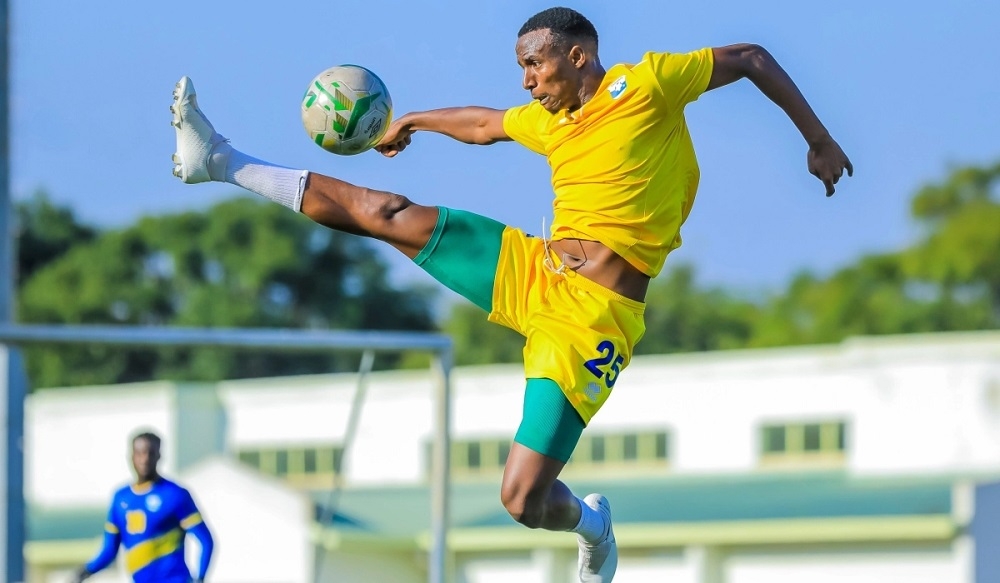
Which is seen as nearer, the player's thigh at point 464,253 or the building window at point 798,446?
the player's thigh at point 464,253

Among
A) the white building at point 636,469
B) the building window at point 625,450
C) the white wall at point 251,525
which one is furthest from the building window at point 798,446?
the white wall at point 251,525

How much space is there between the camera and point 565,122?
737 cm

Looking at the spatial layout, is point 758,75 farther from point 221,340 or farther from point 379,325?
point 379,325

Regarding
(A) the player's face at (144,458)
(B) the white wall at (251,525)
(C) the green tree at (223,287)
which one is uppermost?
(C) the green tree at (223,287)

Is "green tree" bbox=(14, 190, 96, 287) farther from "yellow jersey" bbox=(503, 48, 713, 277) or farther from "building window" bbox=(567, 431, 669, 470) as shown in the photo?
"yellow jersey" bbox=(503, 48, 713, 277)

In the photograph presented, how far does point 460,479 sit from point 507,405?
183 cm

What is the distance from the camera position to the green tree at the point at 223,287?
59.2 metres

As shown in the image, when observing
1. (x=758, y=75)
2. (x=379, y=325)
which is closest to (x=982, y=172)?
(x=379, y=325)

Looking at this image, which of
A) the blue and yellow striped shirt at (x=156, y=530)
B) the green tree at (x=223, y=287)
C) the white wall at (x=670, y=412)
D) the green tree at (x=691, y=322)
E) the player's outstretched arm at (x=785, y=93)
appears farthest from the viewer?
the green tree at (x=223, y=287)

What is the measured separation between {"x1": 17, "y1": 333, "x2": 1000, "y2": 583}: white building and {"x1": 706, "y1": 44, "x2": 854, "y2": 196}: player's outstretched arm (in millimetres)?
13745

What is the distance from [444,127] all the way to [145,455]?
184 inches

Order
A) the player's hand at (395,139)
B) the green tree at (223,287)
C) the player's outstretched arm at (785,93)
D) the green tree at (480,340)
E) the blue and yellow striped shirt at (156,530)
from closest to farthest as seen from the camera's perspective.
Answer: the player's outstretched arm at (785,93)
the player's hand at (395,139)
the blue and yellow striped shirt at (156,530)
the green tree at (480,340)
the green tree at (223,287)

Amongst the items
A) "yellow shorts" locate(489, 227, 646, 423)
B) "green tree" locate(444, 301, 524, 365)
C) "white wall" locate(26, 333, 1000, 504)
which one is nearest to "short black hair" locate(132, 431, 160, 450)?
"yellow shorts" locate(489, 227, 646, 423)

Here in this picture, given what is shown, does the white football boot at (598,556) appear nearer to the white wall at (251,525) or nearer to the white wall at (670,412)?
the white wall at (251,525)
